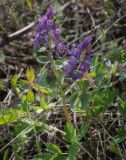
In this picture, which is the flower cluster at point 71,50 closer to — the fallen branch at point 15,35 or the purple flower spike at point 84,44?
the purple flower spike at point 84,44

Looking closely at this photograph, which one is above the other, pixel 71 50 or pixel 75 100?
pixel 71 50

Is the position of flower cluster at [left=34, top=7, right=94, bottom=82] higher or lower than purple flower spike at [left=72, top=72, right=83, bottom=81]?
higher

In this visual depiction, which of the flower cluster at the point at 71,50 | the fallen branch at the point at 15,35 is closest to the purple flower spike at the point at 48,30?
the flower cluster at the point at 71,50

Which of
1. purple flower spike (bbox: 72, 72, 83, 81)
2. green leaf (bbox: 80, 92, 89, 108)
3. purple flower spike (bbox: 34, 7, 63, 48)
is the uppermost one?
purple flower spike (bbox: 34, 7, 63, 48)

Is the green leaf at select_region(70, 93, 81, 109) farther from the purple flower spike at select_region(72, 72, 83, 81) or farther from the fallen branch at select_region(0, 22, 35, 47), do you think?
the fallen branch at select_region(0, 22, 35, 47)

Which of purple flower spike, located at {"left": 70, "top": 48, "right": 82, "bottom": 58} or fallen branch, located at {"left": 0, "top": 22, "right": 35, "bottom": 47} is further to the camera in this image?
fallen branch, located at {"left": 0, "top": 22, "right": 35, "bottom": 47}

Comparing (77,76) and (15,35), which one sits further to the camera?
(15,35)

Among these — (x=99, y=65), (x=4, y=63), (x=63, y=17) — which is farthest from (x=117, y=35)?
(x=99, y=65)

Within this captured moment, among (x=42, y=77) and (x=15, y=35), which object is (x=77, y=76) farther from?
(x=15, y=35)

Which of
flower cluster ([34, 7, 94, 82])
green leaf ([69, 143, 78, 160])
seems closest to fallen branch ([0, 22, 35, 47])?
flower cluster ([34, 7, 94, 82])

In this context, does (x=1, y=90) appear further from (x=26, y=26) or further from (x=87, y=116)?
(x=87, y=116)

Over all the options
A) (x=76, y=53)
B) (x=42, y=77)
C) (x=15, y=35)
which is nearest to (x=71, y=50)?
(x=76, y=53)
